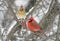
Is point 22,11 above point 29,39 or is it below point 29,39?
above

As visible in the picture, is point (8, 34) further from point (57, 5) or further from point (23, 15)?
point (57, 5)

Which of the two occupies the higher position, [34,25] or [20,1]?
[20,1]

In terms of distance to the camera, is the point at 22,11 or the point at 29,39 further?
the point at 22,11

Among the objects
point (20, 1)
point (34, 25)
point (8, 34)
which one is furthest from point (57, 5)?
point (20, 1)

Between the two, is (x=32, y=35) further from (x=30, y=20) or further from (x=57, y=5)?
(x=57, y=5)

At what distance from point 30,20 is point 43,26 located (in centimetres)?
53

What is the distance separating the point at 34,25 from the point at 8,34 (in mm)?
490

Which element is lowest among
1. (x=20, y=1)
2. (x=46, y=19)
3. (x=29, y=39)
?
(x=29, y=39)

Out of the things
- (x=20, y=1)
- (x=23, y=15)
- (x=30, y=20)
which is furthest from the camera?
(x=20, y=1)

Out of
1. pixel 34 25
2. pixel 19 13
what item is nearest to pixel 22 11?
pixel 19 13

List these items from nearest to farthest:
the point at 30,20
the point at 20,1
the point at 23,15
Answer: the point at 30,20 → the point at 23,15 → the point at 20,1

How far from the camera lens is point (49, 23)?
4781 millimetres

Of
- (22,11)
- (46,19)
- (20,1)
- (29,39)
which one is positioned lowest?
(29,39)

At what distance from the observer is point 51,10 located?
5043 millimetres
